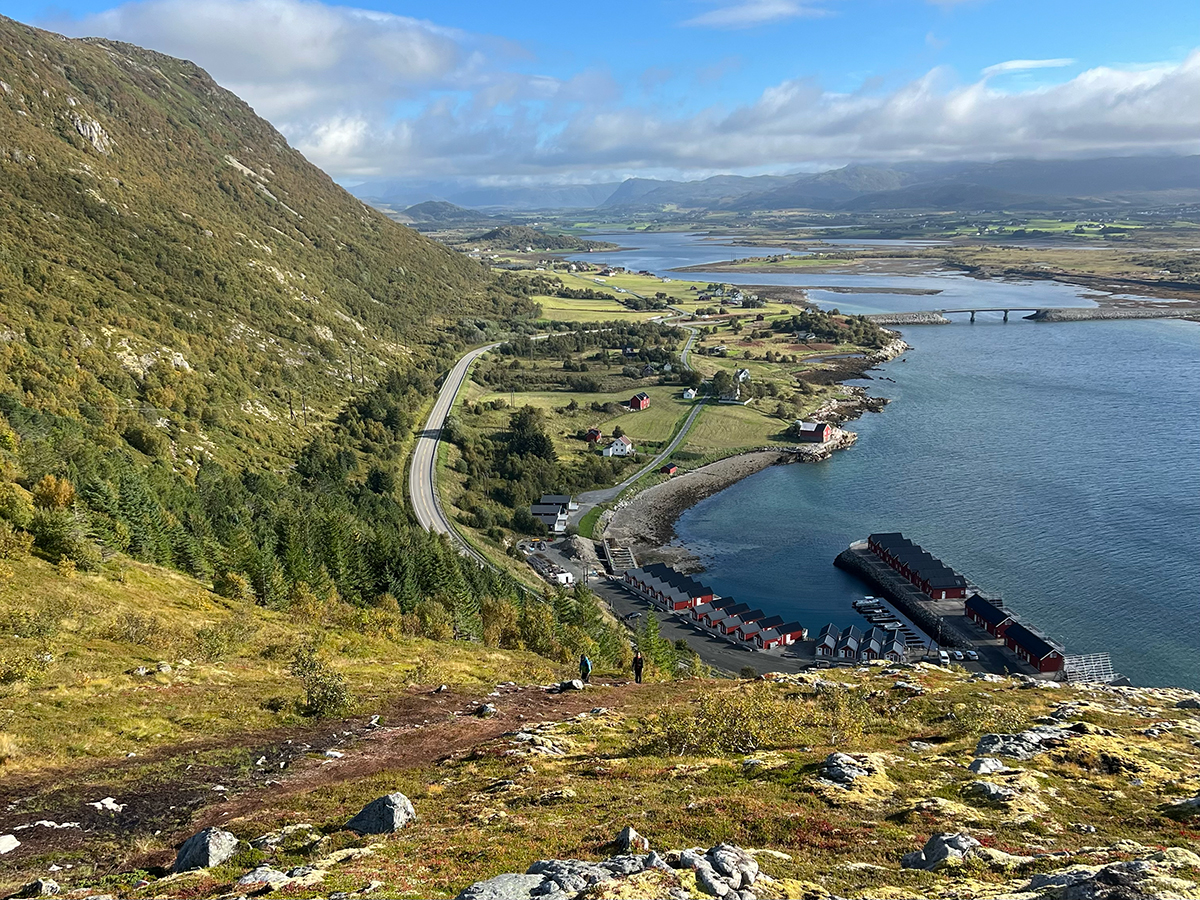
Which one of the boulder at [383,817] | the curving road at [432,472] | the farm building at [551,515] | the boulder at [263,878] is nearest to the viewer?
the boulder at [263,878]

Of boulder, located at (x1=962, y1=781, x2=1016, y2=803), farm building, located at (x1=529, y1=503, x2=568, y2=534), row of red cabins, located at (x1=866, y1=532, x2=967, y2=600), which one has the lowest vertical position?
row of red cabins, located at (x1=866, y1=532, x2=967, y2=600)

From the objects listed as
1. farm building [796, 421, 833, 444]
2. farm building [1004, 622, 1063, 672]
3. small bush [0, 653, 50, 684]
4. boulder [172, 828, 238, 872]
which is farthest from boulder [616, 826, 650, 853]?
farm building [796, 421, 833, 444]

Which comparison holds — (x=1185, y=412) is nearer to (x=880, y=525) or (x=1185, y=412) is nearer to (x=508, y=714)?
(x=880, y=525)

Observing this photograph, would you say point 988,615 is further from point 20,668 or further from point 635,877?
point 20,668

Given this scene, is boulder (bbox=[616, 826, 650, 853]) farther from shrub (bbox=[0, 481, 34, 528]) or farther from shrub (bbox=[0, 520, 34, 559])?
shrub (bbox=[0, 481, 34, 528])

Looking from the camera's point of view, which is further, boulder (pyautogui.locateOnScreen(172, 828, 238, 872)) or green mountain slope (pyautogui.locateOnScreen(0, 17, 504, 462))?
green mountain slope (pyautogui.locateOnScreen(0, 17, 504, 462))

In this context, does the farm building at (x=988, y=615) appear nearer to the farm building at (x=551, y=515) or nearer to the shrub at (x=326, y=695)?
the farm building at (x=551, y=515)

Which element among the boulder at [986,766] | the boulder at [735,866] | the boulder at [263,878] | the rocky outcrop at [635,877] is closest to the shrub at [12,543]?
the boulder at [263,878]

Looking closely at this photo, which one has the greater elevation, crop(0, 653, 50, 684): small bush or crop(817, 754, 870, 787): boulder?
crop(0, 653, 50, 684): small bush

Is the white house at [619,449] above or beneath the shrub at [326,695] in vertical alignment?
beneath
